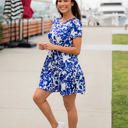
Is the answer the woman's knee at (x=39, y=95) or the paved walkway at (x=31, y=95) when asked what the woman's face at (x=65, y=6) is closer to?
the woman's knee at (x=39, y=95)

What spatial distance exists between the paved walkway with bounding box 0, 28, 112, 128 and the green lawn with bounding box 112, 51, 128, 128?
90 millimetres

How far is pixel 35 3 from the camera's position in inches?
744

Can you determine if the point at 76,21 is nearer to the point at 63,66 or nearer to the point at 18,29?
the point at 63,66

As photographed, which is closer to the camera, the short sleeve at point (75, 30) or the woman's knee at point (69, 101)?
the short sleeve at point (75, 30)

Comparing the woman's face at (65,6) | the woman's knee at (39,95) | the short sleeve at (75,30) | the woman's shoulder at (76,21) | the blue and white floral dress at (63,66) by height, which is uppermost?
the woman's face at (65,6)

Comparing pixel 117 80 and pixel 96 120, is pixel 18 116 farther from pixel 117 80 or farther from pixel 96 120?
pixel 117 80

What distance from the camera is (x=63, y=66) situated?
123 inches

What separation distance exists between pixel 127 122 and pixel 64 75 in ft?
4.71

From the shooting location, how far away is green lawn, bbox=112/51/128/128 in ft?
14.1

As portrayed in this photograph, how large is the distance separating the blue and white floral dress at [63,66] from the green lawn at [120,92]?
119 cm

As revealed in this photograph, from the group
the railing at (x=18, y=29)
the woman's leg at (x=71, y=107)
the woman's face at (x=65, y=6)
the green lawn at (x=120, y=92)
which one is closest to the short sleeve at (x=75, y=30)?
the woman's face at (x=65, y=6)

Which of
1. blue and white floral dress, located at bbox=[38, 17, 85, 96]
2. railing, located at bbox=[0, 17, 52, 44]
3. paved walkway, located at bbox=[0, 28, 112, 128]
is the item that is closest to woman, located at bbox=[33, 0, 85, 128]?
blue and white floral dress, located at bbox=[38, 17, 85, 96]

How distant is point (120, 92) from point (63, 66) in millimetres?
2947

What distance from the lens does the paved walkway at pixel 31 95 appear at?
420 centimetres
